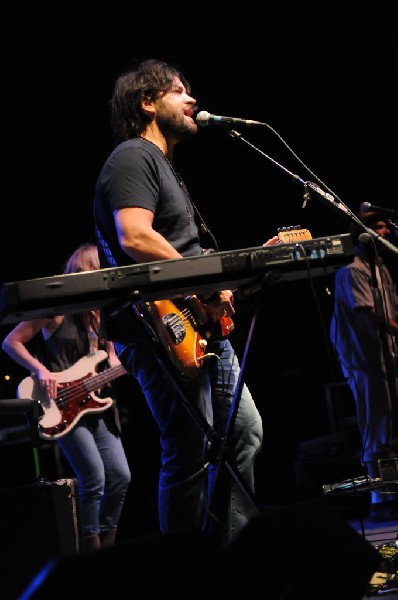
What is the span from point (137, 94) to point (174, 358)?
1.27 m

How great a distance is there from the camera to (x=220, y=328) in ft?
9.33

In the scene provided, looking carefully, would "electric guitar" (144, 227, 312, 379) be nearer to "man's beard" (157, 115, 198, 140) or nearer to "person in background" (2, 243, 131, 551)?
"man's beard" (157, 115, 198, 140)

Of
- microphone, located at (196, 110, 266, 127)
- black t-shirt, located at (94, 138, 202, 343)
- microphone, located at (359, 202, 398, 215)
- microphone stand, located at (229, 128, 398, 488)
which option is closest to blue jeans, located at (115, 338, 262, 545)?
black t-shirt, located at (94, 138, 202, 343)

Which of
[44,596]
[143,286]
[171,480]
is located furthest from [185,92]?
[44,596]

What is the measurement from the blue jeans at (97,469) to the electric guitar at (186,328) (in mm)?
1925

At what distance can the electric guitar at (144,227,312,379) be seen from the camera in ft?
8.61

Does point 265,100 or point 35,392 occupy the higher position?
point 265,100

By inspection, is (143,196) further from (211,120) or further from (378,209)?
(378,209)

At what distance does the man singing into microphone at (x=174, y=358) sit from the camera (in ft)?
8.57

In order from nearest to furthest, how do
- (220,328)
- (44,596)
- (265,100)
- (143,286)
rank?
Answer: (44,596) → (143,286) → (220,328) → (265,100)

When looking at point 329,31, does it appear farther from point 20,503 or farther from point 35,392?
point 20,503

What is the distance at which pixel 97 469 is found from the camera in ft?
14.5

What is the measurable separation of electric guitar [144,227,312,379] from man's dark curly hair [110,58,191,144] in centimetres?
88

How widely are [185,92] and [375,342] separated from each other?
242 cm
